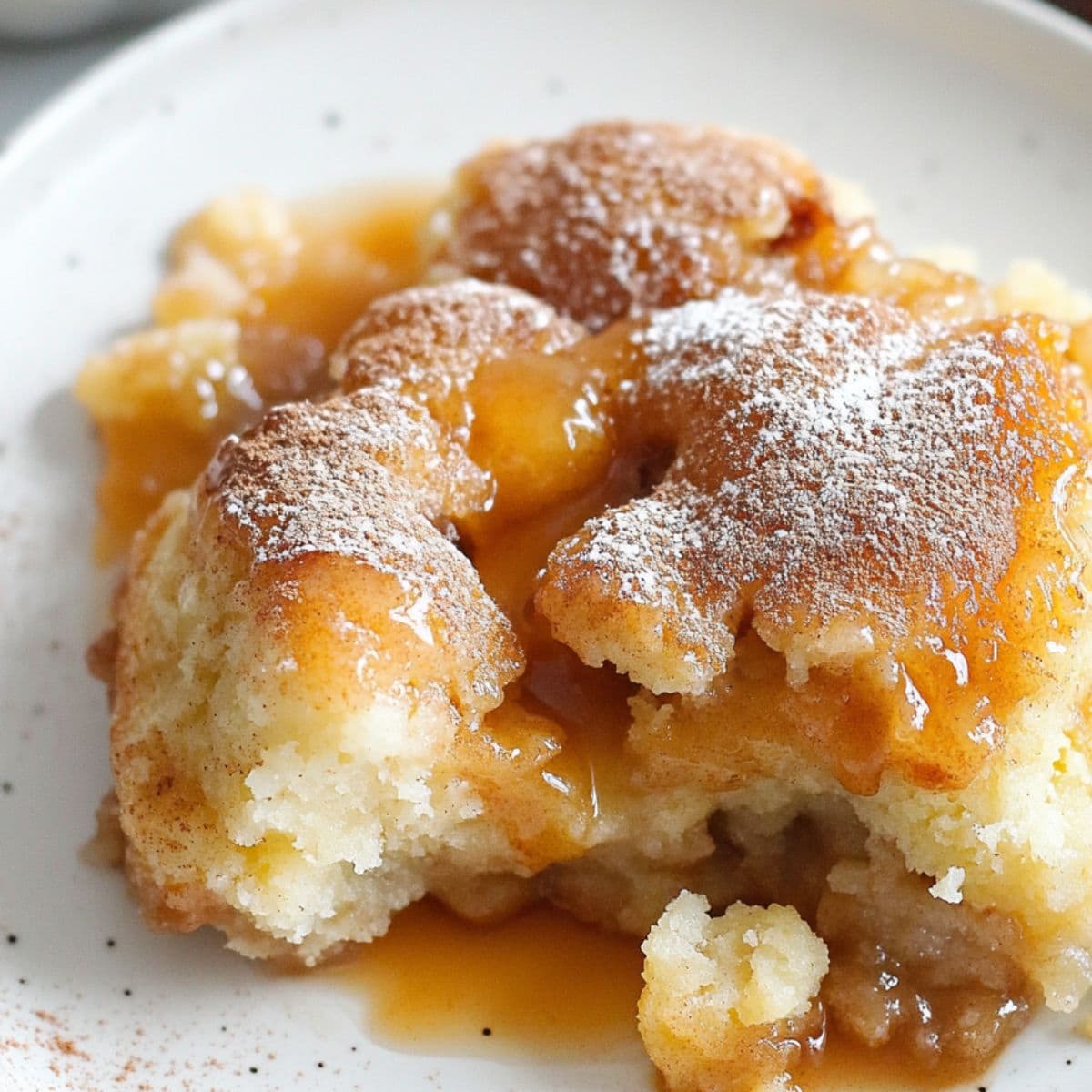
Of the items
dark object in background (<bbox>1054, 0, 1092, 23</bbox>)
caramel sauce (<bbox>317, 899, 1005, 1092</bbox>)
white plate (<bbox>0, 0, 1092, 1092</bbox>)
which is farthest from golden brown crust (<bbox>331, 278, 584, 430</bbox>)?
dark object in background (<bbox>1054, 0, 1092, 23</bbox>)

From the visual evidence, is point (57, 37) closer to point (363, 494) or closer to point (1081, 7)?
point (363, 494)

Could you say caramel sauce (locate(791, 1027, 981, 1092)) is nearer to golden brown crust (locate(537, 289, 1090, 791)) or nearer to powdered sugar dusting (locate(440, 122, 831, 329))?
golden brown crust (locate(537, 289, 1090, 791))

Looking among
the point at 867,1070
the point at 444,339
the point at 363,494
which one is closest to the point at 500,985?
the point at 867,1070

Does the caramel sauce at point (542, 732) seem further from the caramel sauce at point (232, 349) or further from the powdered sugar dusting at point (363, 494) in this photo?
the caramel sauce at point (232, 349)

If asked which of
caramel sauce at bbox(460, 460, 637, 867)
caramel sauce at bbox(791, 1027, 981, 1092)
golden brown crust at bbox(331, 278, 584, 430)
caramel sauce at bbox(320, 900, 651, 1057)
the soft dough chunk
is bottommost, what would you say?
caramel sauce at bbox(320, 900, 651, 1057)

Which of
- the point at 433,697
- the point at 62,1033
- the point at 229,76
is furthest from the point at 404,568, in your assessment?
the point at 229,76

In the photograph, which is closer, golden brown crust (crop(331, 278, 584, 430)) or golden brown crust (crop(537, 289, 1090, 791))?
golden brown crust (crop(537, 289, 1090, 791))

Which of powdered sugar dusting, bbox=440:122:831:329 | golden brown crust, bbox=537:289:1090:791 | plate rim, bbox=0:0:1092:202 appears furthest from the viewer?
plate rim, bbox=0:0:1092:202
